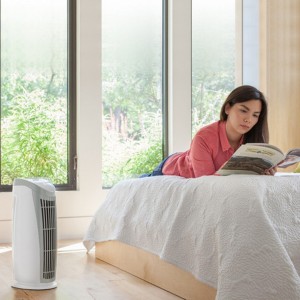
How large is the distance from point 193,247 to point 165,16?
2984mm

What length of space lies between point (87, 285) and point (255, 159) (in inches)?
34.6

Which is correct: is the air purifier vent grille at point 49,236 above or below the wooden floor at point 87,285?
above

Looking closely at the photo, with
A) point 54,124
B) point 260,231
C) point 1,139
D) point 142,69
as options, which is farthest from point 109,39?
point 260,231

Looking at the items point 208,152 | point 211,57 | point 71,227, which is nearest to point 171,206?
point 208,152

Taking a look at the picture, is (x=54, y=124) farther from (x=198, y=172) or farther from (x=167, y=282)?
(x=167, y=282)

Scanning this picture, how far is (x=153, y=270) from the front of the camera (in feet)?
9.67

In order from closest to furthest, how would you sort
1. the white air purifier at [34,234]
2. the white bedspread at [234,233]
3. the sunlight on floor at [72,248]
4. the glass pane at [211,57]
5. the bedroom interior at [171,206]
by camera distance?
the white bedspread at [234,233] < the bedroom interior at [171,206] < the white air purifier at [34,234] < the sunlight on floor at [72,248] < the glass pane at [211,57]

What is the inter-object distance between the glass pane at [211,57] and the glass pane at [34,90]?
1036 mm

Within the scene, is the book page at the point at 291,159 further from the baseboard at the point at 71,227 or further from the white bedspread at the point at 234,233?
the baseboard at the point at 71,227

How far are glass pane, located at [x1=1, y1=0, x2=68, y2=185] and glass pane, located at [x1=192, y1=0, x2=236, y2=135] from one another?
1036 millimetres

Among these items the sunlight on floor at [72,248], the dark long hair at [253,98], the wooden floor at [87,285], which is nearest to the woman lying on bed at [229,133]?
the dark long hair at [253,98]

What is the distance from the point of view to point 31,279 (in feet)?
9.27

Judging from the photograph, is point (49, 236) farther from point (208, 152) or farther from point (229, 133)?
point (229, 133)

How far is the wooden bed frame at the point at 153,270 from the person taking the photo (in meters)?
2.54
